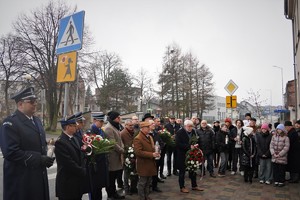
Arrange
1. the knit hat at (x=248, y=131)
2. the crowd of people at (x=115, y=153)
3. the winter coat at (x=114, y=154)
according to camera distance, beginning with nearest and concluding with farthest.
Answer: the crowd of people at (x=115, y=153) → the winter coat at (x=114, y=154) → the knit hat at (x=248, y=131)

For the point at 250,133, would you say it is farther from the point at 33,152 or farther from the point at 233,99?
the point at 33,152

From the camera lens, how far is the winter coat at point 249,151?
873 cm

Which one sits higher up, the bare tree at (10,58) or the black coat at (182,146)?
the bare tree at (10,58)

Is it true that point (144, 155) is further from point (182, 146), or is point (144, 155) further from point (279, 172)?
point (279, 172)

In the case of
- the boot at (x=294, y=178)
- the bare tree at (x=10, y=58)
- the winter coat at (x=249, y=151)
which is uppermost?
the bare tree at (x=10, y=58)

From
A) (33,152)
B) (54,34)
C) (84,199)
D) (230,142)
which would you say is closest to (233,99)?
(230,142)

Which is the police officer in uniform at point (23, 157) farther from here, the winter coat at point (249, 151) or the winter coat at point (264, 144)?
the winter coat at point (264, 144)

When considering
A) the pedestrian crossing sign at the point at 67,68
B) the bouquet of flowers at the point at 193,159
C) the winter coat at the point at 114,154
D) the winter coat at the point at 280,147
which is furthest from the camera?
the winter coat at the point at 280,147

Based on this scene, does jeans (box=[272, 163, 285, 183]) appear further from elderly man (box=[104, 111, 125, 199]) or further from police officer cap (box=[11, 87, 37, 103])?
police officer cap (box=[11, 87, 37, 103])

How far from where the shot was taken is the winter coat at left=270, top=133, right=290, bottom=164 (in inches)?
323

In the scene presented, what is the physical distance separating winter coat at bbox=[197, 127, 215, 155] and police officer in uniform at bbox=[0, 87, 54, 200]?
21.9ft

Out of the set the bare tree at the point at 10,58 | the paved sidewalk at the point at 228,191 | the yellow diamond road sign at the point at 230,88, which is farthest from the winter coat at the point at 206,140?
the bare tree at the point at 10,58

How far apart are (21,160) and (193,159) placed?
16.4 feet

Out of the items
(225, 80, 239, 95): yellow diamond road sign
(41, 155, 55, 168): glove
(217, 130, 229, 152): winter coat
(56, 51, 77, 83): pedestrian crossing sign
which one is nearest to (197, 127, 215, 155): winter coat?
(217, 130, 229, 152): winter coat
